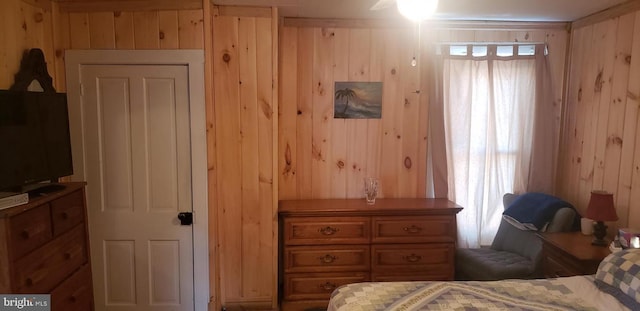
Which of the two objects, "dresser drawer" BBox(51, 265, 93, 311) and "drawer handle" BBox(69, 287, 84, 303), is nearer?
"dresser drawer" BBox(51, 265, 93, 311)

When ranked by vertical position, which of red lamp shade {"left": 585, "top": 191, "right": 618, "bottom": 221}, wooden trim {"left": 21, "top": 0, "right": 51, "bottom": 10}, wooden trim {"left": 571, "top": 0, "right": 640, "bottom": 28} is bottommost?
red lamp shade {"left": 585, "top": 191, "right": 618, "bottom": 221}

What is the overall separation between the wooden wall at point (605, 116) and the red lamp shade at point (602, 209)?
27 centimetres

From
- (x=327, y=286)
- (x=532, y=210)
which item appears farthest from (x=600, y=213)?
(x=327, y=286)

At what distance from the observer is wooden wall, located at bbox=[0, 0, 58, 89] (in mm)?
2322

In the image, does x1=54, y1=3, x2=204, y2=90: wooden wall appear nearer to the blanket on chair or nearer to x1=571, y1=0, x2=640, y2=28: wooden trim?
the blanket on chair

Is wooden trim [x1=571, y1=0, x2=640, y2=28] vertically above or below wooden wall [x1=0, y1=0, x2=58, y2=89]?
above

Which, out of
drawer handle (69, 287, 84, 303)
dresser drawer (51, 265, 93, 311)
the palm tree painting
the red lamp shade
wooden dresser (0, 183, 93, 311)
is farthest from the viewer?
the palm tree painting

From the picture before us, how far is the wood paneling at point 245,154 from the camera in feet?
9.96

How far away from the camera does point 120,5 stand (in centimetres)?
280

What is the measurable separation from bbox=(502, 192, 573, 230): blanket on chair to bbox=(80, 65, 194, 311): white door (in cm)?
253

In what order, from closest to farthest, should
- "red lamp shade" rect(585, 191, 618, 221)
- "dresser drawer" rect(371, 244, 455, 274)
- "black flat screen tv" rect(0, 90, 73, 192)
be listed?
1. "black flat screen tv" rect(0, 90, 73, 192)
2. "red lamp shade" rect(585, 191, 618, 221)
3. "dresser drawer" rect(371, 244, 455, 274)

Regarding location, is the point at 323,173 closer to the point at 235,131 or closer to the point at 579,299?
the point at 235,131

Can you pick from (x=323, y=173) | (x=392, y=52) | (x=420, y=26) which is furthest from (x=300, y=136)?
(x=420, y=26)

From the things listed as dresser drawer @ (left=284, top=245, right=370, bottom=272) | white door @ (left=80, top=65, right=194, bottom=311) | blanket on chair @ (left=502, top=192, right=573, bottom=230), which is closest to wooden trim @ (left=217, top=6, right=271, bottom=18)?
white door @ (left=80, top=65, right=194, bottom=311)
